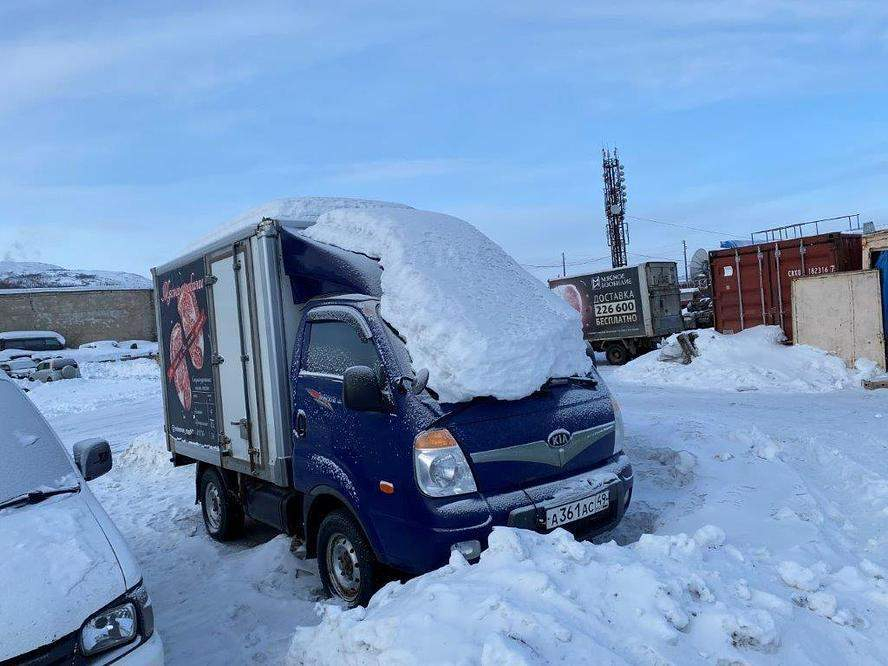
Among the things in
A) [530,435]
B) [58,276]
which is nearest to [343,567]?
[530,435]

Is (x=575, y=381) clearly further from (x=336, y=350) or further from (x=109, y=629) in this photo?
(x=109, y=629)

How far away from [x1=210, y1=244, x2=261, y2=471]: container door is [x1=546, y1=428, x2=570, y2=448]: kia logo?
2.48 meters

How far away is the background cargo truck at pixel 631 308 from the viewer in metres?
18.2

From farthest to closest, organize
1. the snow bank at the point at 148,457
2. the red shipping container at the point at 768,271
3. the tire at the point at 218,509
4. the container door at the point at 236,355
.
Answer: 1. the red shipping container at the point at 768,271
2. the snow bank at the point at 148,457
3. the tire at the point at 218,509
4. the container door at the point at 236,355

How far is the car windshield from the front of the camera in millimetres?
3305

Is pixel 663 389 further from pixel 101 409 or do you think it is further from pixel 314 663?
pixel 101 409

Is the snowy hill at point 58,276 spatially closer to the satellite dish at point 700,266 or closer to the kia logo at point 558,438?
the satellite dish at point 700,266

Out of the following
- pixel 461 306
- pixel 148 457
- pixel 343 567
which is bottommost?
pixel 148 457

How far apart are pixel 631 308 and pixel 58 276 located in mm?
106764

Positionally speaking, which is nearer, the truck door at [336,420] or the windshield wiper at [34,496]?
the windshield wiper at [34,496]

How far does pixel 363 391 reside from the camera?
149 inches

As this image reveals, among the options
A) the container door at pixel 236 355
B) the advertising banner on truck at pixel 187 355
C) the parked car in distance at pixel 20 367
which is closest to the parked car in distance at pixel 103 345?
the parked car in distance at pixel 20 367

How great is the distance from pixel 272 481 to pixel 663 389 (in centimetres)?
1034

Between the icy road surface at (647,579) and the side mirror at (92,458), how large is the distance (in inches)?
52.0
